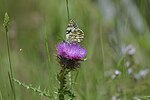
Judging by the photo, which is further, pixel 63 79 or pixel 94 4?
pixel 94 4

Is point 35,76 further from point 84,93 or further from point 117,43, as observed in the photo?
point 117,43

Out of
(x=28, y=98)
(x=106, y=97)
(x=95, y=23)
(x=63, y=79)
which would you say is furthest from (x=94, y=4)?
(x=63, y=79)

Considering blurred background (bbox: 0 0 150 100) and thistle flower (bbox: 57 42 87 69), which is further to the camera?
blurred background (bbox: 0 0 150 100)

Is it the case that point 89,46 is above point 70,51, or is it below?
above

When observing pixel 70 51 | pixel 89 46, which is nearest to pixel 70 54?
pixel 70 51

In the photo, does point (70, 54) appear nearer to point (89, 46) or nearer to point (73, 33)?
point (73, 33)
